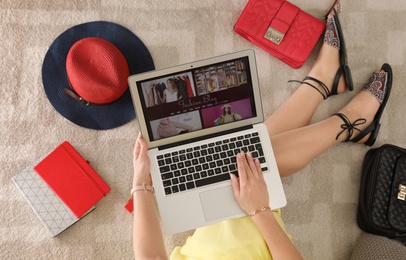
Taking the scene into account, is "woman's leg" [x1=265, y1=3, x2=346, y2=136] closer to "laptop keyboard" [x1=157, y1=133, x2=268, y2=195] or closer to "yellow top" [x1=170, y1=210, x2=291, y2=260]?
"laptop keyboard" [x1=157, y1=133, x2=268, y2=195]

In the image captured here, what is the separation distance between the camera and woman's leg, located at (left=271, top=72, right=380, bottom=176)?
47.5 inches

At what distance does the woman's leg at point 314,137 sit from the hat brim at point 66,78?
56cm

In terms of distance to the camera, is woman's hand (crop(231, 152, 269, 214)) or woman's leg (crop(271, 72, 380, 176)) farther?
woman's leg (crop(271, 72, 380, 176))

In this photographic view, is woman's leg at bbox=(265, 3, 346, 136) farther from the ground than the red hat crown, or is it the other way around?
the red hat crown

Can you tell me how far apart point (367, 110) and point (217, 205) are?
686mm

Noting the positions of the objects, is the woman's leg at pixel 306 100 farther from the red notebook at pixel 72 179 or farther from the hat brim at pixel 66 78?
the red notebook at pixel 72 179

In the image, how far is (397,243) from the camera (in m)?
1.29

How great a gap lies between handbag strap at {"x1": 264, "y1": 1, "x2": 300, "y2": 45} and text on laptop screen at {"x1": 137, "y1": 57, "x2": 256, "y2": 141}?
448 millimetres

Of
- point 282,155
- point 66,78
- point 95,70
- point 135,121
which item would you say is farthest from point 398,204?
point 66,78

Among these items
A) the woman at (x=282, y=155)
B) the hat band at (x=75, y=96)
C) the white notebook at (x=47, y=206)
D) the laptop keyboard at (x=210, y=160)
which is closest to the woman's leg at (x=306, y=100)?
the woman at (x=282, y=155)

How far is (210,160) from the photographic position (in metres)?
1.09

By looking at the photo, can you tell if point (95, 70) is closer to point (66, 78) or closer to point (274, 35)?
point (66, 78)

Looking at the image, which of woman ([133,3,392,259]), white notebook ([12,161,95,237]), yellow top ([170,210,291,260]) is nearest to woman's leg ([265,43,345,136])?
woman ([133,3,392,259])

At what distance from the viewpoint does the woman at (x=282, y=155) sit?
40.1 inches
